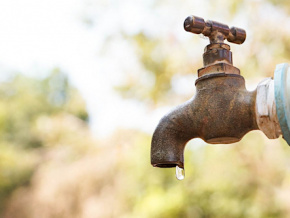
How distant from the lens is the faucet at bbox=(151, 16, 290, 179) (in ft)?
2.28

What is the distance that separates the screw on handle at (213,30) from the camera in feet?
2.37

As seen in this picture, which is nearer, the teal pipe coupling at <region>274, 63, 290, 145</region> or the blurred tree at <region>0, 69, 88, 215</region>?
the teal pipe coupling at <region>274, 63, 290, 145</region>

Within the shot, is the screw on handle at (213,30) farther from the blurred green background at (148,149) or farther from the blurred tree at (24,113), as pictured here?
the blurred tree at (24,113)

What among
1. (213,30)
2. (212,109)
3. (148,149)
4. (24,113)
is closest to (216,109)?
(212,109)

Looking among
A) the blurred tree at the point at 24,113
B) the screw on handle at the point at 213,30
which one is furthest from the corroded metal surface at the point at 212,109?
the blurred tree at the point at 24,113

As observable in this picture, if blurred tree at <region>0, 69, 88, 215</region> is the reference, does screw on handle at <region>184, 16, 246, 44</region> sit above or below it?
below

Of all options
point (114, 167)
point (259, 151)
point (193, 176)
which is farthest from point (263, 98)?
point (114, 167)

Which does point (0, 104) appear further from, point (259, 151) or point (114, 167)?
point (259, 151)

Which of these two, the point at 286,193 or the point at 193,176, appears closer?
the point at 286,193

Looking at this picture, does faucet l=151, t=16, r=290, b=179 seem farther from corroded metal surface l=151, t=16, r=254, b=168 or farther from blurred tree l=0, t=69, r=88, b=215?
blurred tree l=0, t=69, r=88, b=215

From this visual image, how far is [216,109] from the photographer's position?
0.75 metres

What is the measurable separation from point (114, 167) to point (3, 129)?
4918 mm

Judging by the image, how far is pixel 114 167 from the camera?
5.10m

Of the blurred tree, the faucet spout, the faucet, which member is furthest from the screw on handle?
the blurred tree
